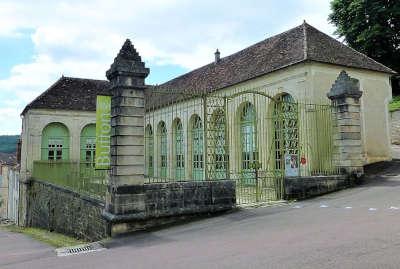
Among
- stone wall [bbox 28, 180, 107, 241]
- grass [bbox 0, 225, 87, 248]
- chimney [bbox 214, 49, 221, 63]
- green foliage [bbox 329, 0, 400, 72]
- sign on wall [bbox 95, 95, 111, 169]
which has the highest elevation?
green foliage [bbox 329, 0, 400, 72]

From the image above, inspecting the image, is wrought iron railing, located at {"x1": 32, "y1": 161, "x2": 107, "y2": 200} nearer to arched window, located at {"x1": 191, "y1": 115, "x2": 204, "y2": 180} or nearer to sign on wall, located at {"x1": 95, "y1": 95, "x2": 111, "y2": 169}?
sign on wall, located at {"x1": 95, "y1": 95, "x2": 111, "y2": 169}

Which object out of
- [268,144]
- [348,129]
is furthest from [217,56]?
[348,129]

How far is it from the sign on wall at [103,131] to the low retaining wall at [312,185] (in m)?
5.35

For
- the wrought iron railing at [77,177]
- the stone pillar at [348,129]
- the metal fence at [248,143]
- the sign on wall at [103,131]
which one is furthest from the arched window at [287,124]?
the wrought iron railing at [77,177]

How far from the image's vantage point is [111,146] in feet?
30.9

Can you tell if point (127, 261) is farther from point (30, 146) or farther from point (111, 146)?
point (30, 146)

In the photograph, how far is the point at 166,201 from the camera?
9492 millimetres

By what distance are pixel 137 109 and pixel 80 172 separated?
5761 millimetres

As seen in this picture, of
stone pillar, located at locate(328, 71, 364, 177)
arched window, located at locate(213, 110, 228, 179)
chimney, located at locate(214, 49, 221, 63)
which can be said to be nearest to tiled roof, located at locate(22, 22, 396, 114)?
chimney, located at locate(214, 49, 221, 63)

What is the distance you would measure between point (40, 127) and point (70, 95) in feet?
12.5

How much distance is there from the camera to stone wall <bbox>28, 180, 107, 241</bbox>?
11.0 metres

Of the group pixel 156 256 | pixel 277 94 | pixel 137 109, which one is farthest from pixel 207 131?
pixel 277 94

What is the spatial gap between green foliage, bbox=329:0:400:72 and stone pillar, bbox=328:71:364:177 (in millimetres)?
Answer: 22561

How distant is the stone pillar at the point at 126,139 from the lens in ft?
29.6
